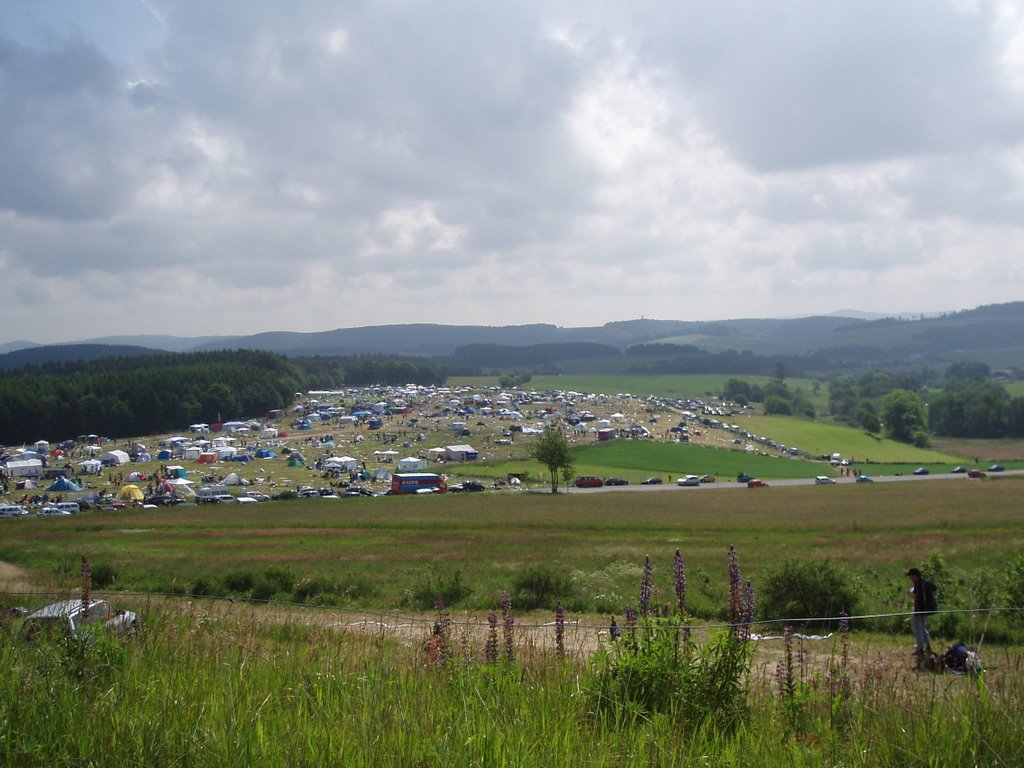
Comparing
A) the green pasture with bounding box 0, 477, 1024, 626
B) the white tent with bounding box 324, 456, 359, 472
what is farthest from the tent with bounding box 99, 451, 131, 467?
the green pasture with bounding box 0, 477, 1024, 626

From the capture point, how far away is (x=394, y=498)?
196 ft

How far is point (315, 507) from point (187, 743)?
5038 centimetres

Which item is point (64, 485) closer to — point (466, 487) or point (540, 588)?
point (466, 487)

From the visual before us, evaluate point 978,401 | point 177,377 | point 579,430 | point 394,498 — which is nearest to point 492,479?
point 394,498

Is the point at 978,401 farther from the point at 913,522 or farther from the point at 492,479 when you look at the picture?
the point at 913,522

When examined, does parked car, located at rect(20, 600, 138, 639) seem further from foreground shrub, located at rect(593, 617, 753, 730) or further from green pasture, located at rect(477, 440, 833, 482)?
green pasture, located at rect(477, 440, 833, 482)

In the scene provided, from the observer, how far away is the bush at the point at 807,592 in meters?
14.7

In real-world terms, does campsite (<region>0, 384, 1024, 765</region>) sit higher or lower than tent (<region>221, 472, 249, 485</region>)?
higher

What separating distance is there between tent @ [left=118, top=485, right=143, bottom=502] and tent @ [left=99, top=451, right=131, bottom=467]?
24.7 meters

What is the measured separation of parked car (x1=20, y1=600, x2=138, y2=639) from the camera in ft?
18.0

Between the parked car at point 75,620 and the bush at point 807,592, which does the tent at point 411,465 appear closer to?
the bush at point 807,592

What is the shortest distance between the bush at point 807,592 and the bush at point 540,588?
4266mm

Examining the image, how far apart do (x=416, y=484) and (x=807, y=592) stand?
55.0 meters

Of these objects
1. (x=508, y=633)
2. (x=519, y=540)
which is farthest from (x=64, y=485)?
(x=508, y=633)
